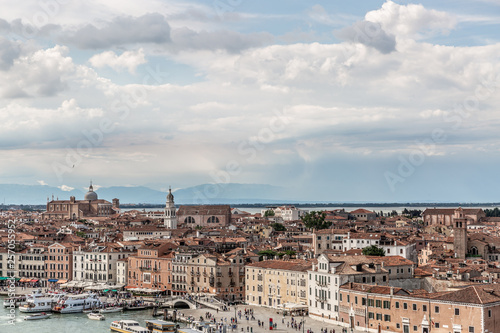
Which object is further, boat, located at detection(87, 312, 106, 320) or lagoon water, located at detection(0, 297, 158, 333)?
boat, located at detection(87, 312, 106, 320)

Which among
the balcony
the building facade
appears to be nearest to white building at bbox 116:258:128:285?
the balcony

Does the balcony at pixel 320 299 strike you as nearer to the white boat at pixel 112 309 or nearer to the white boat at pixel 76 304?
the white boat at pixel 112 309

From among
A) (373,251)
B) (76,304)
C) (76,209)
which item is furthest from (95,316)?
(76,209)

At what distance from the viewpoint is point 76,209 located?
180 metres

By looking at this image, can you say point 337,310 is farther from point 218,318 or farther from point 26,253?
point 26,253

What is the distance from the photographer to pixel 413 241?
3127 inches

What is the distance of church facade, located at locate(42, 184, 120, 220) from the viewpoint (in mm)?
177000

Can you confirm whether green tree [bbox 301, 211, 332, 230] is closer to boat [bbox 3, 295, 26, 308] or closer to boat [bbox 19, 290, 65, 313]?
boat [bbox 3, 295, 26, 308]

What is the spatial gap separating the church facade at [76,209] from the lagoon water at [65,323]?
12047cm

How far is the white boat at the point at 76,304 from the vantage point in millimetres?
57906

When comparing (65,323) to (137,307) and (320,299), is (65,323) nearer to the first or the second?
(137,307)

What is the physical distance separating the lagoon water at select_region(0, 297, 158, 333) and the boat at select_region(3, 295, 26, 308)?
18.5 inches

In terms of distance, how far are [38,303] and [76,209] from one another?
410ft

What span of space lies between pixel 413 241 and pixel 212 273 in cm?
2906
